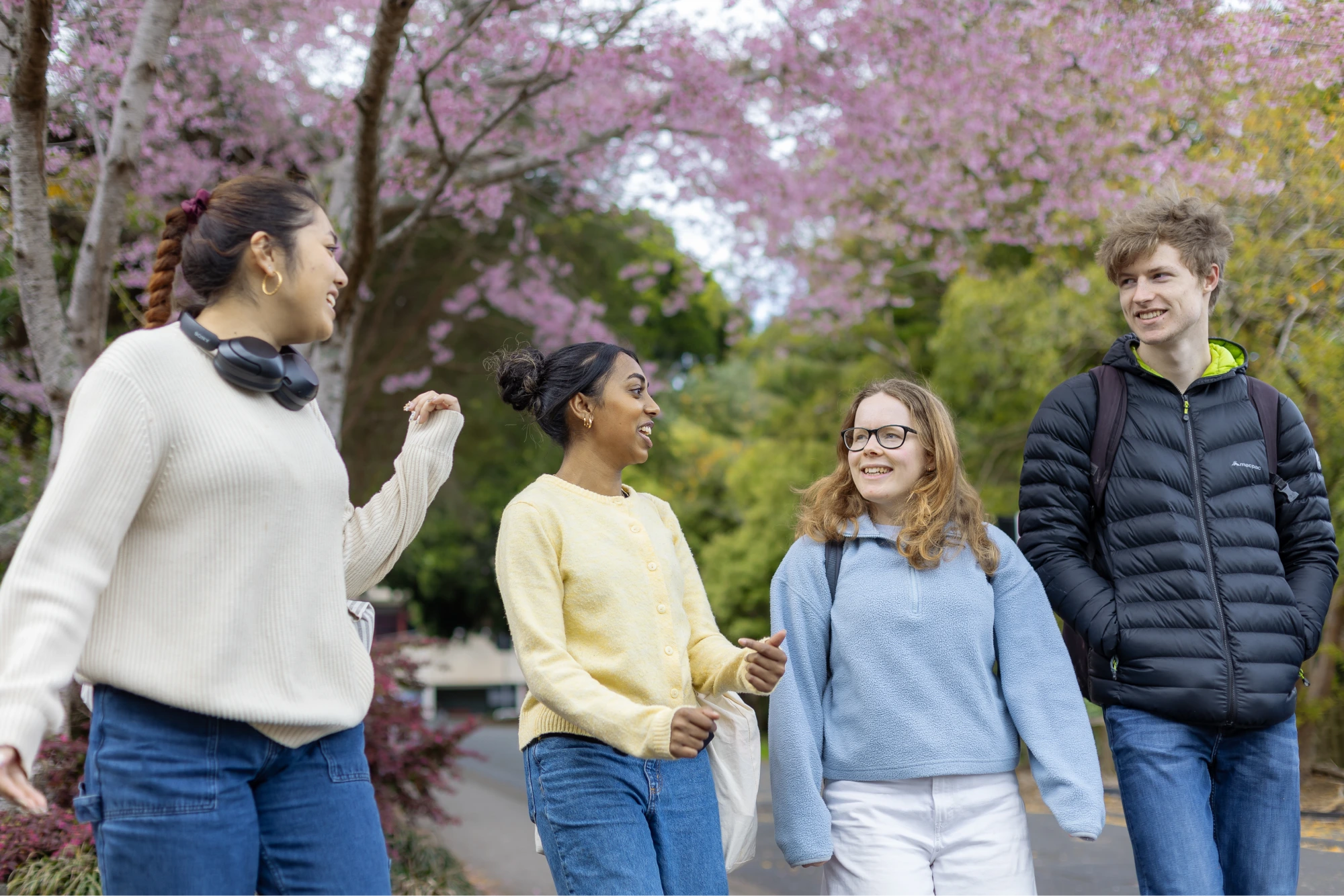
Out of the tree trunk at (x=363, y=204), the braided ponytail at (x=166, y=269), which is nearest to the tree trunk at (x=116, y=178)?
Answer: the tree trunk at (x=363, y=204)

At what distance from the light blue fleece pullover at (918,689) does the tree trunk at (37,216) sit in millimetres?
2774

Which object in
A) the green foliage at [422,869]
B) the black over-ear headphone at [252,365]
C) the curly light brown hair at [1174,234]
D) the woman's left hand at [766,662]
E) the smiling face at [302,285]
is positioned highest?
the curly light brown hair at [1174,234]

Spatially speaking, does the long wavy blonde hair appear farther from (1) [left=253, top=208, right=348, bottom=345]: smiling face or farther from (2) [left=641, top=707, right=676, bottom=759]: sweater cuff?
(1) [left=253, top=208, right=348, bottom=345]: smiling face

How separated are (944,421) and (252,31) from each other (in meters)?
7.31

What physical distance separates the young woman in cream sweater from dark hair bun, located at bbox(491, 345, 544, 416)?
31.4 inches

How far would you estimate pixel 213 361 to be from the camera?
6.69ft

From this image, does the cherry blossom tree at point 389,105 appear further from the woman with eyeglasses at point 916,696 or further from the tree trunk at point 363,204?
the woman with eyeglasses at point 916,696

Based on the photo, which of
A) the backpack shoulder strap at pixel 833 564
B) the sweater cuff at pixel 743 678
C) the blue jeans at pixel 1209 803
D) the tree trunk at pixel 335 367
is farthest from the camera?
the tree trunk at pixel 335 367

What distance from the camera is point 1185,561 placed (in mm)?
2791

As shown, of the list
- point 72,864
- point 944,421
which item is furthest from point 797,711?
point 72,864

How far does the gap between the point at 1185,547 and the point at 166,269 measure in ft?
7.93

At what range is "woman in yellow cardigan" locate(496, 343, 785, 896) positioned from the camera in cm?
244

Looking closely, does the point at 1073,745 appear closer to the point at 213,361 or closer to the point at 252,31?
the point at 213,361

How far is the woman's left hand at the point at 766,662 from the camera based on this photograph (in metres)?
2.37
